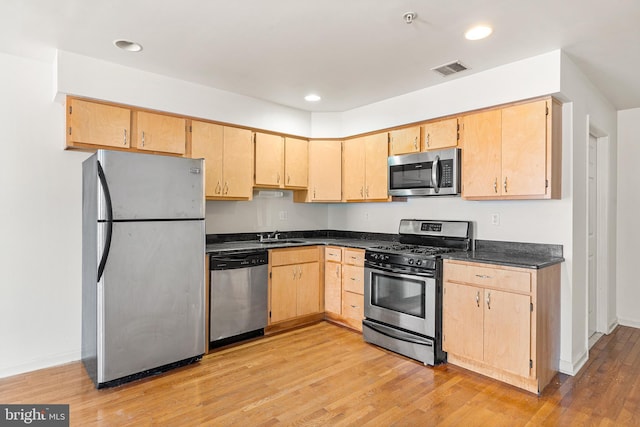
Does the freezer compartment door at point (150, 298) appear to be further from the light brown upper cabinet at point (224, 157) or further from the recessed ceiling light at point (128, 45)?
the recessed ceiling light at point (128, 45)

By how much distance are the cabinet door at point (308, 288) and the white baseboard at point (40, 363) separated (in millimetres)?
2153

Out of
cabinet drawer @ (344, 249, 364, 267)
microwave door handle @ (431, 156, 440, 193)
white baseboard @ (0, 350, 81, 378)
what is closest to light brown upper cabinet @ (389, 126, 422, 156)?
microwave door handle @ (431, 156, 440, 193)

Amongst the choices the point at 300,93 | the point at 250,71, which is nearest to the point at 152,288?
the point at 250,71

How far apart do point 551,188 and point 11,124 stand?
440cm

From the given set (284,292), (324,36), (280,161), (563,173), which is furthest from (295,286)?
(563,173)

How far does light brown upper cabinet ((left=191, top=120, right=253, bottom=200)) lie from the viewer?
3.68 meters

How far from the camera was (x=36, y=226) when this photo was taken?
3070 millimetres

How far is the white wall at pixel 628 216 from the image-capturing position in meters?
4.20

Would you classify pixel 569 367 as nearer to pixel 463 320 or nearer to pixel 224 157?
pixel 463 320

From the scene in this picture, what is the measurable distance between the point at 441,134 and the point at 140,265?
295cm

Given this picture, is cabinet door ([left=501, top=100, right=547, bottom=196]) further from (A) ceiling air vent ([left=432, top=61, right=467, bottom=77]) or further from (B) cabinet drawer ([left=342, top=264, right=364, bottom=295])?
(B) cabinet drawer ([left=342, top=264, right=364, bottom=295])

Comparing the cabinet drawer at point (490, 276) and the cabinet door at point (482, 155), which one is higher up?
the cabinet door at point (482, 155)

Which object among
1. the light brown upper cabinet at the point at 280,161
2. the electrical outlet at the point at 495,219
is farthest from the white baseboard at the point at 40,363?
the electrical outlet at the point at 495,219

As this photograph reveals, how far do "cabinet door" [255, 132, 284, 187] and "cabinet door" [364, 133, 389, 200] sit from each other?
102cm
